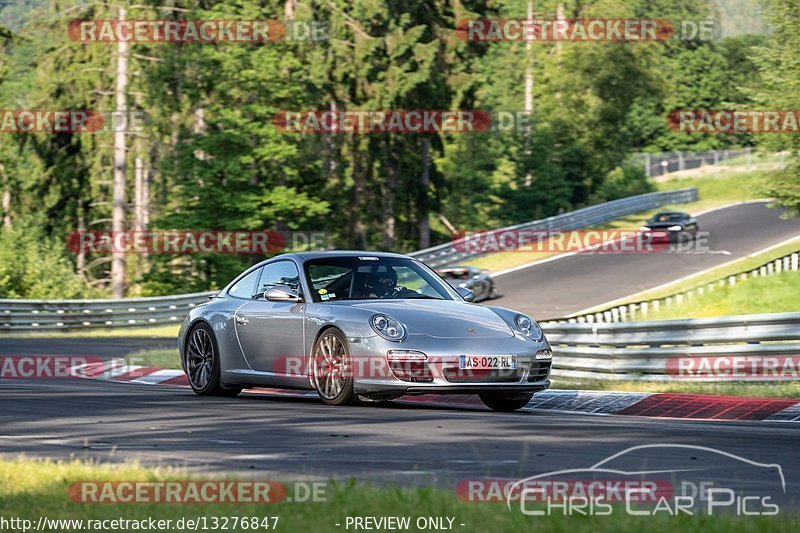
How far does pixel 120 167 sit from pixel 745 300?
23214mm

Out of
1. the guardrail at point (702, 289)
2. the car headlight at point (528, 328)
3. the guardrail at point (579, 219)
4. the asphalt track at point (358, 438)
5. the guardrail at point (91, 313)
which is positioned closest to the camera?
the asphalt track at point (358, 438)

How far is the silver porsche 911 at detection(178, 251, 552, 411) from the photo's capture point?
11.4 m

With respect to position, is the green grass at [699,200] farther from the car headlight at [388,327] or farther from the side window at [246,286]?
the car headlight at [388,327]

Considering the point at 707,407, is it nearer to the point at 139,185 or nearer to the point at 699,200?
the point at 139,185

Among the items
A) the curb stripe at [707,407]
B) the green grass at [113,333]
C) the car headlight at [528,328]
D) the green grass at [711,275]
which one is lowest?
the green grass at [113,333]

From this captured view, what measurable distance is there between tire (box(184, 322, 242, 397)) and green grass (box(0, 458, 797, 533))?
7020 mm

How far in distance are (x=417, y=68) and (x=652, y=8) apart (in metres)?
64.7

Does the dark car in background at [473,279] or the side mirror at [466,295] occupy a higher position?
the side mirror at [466,295]

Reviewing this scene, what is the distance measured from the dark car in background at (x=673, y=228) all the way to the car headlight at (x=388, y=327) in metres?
40.2

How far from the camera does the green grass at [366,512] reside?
541 cm

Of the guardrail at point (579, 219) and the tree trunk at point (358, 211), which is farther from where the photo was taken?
the tree trunk at point (358, 211)

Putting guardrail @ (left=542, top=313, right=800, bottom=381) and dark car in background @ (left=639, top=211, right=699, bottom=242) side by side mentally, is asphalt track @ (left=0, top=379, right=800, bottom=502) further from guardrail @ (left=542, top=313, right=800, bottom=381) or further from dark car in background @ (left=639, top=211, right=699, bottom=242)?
dark car in background @ (left=639, top=211, right=699, bottom=242)

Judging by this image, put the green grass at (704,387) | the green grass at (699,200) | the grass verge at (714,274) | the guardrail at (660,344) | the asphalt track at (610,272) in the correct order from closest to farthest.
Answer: the green grass at (704,387) < the guardrail at (660,344) < the grass verge at (714,274) < the asphalt track at (610,272) < the green grass at (699,200)

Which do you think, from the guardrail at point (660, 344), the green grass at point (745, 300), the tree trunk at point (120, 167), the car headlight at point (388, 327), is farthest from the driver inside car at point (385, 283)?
the tree trunk at point (120, 167)
